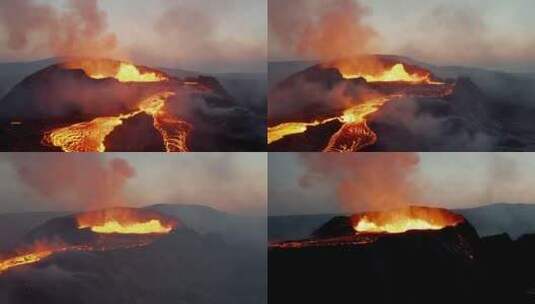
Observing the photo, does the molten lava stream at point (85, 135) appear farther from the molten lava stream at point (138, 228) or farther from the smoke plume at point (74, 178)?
the molten lava stream at point (138, 228)

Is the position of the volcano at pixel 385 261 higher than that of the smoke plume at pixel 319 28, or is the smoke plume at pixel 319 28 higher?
the smoke plume at pixel 319 28

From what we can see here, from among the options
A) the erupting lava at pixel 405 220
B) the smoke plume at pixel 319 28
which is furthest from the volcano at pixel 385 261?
the smoke plume at pixel 319 28

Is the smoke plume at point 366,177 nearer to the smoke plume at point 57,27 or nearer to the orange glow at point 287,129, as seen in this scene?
the orange glow at point 287,129

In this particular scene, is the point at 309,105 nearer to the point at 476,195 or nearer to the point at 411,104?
the point at 411,104

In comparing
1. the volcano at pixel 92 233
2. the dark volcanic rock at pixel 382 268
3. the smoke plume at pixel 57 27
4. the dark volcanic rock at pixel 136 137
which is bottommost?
the dark volcanic rock at pixel 382 268

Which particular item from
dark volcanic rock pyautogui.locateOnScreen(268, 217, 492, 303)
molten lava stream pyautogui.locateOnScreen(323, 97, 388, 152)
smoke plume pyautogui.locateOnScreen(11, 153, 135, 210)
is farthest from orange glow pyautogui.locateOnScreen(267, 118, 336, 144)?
smoke plume pyautogui.locateOnScreen(11, 153, 135, 210)

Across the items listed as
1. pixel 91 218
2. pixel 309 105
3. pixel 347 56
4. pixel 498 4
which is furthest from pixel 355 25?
pixel 91 218
